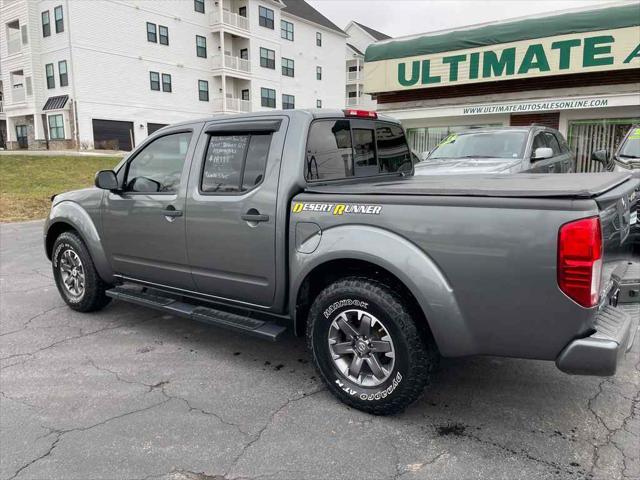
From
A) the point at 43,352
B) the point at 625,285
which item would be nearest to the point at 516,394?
the point at 625,285

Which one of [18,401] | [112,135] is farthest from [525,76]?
[112,135]

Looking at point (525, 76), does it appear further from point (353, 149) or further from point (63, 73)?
point (63, 73)

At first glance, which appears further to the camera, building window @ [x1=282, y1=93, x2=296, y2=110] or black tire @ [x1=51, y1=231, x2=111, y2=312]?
building window @ [x1=282, y1=93, x2=296, y2=110]

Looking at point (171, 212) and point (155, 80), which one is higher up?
point (155, 80)

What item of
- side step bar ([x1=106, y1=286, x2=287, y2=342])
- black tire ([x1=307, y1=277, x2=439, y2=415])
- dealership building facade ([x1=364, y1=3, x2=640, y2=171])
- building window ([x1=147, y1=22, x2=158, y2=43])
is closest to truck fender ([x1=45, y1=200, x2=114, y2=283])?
side step bar ([x1=106, y1=286, x2=287, y2=342])

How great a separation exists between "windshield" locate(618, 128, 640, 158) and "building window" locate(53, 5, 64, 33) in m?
30.0

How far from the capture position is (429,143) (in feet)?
55.1

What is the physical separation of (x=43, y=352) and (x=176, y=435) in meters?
1.93

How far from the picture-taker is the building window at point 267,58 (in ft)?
126

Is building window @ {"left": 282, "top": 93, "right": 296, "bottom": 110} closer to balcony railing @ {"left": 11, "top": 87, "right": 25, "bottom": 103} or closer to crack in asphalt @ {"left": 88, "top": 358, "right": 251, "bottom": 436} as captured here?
balcony railing @ {"left": 11, "top": 87, "right": 25, "bottom": 103}

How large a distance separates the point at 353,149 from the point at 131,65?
3105 cm

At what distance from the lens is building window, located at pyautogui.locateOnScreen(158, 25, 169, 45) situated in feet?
106

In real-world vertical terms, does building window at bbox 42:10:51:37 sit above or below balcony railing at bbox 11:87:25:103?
above

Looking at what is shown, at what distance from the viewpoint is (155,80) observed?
3234cm
